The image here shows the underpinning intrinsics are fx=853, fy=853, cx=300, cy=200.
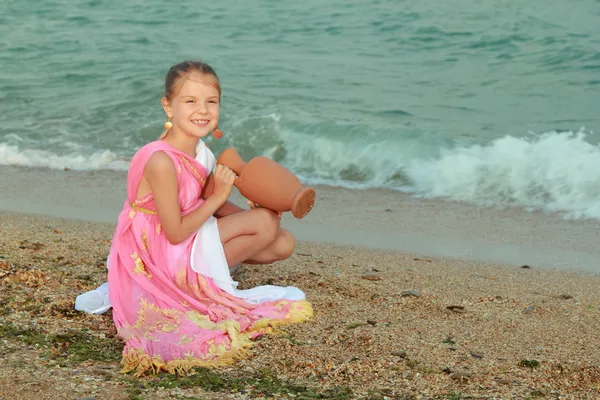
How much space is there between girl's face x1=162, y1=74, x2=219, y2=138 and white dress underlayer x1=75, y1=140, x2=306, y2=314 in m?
0.16

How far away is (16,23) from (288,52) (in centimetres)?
504

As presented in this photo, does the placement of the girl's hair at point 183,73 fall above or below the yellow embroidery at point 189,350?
above

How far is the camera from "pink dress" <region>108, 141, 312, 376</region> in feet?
11.0

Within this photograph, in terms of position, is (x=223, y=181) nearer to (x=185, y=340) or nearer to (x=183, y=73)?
(x=183, y=73)

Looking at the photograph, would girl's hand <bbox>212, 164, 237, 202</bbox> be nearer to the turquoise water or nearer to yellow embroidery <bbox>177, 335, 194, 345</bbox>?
yellow embroidery <bbox>177, 335, 194, 345</bbox>

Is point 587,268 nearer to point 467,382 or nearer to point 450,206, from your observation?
point 450,206

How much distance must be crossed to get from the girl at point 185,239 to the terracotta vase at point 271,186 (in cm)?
8

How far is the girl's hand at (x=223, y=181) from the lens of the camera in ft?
11.4

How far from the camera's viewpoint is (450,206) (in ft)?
22.1

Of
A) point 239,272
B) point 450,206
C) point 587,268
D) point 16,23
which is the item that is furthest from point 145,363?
point 16,23

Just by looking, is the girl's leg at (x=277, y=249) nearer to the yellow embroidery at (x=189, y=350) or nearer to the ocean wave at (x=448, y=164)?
the yellow embroidery at (x=189, y=350)

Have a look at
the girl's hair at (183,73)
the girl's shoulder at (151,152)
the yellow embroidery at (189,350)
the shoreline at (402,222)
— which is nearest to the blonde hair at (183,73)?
the girl's hair at (183,73)

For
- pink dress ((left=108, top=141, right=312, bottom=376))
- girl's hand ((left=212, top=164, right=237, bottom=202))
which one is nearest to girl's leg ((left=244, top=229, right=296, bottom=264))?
pink dress ((left=108, top=141, right=312, bottom=376))

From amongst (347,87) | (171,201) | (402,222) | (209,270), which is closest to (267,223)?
(209,270)
